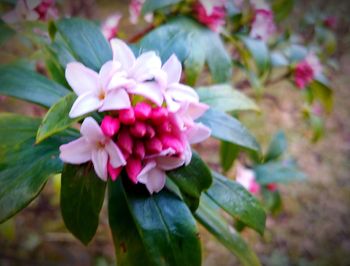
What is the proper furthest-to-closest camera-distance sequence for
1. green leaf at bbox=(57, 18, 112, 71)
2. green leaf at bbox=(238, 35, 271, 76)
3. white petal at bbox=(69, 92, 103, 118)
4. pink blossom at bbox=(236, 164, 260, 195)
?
pink blossom at bbox=(236, 164, 260, 195) → green leaf at bbox=(238, 35, 271, 76) → green leaf at bbox=(57, 18, 112, 71) → white petal at bbox=(69, 92, 103, 118)

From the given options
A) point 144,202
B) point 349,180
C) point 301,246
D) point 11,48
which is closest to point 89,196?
point 144,202

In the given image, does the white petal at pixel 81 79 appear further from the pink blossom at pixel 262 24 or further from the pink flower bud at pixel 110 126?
the pink blossom at pixel 262 24

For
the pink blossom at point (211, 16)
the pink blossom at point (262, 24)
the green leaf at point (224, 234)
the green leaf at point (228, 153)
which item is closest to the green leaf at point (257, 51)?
the pink blossom at point (262, 24)

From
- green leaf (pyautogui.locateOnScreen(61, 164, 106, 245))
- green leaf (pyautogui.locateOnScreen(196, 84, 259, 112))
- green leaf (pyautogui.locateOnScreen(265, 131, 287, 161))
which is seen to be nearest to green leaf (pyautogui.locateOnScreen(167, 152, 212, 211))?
green leaf (pyautogui.locateOnScreen(61, 164, 106, 245))

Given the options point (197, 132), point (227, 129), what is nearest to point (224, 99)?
point (227, 129)

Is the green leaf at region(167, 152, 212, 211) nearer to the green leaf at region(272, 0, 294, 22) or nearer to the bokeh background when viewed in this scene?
the bokeh background
